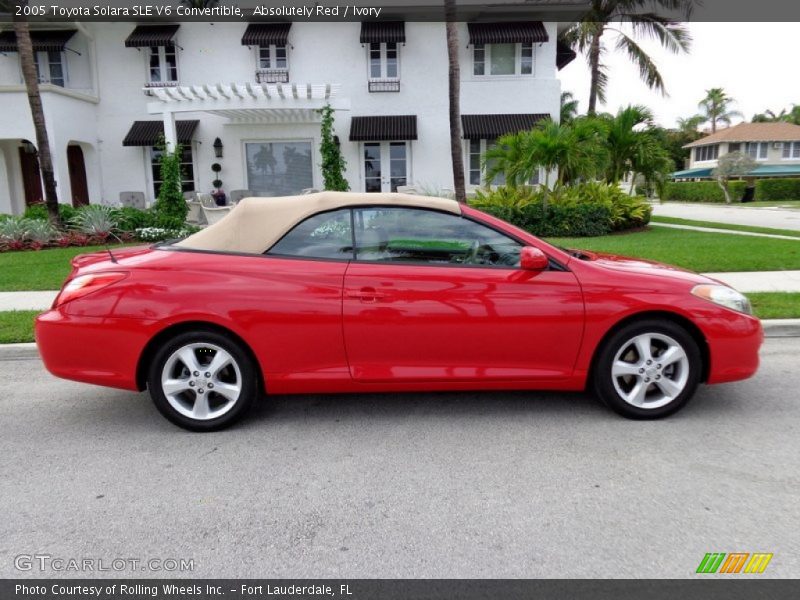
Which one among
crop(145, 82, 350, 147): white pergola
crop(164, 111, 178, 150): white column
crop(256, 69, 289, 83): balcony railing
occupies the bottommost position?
crop(164, 111, 178, 150): white column

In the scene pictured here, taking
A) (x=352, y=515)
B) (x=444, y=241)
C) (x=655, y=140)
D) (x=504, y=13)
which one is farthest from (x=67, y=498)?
(x=504, y=13)

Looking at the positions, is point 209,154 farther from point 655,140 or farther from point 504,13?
point 655,140

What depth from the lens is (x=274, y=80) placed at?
19.1m

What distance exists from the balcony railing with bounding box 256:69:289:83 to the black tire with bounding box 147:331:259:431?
17.0 metres

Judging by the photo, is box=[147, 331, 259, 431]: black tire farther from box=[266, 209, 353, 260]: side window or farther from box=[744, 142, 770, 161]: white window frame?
box=[744, 142, 770, 161]: white window frame

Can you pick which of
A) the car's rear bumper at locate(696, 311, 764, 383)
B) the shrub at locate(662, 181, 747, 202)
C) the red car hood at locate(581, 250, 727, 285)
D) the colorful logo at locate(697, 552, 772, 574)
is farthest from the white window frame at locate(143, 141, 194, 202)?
the shrub at locate(662, 181, 747, 202)

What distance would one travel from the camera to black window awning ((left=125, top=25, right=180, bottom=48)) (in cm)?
1803

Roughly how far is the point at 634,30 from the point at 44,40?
64.6ft

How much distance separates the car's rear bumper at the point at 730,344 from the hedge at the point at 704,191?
4161 centimetres

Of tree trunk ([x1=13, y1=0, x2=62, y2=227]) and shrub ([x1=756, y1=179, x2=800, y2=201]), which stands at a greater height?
tree trunk ([x1=13, y1=0, x2=62, y2=227])

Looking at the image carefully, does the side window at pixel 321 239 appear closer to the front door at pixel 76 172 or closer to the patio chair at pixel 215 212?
the patio chair at pixel 215 212

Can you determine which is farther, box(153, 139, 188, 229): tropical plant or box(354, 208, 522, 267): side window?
box(153, 139, 188, 229): tropical plant

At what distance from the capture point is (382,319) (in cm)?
383
